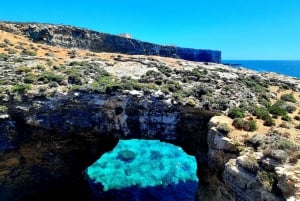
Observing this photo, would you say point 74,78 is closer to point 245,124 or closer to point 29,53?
point 29,53

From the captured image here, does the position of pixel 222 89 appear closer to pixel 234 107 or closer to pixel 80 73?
pixel 234 107

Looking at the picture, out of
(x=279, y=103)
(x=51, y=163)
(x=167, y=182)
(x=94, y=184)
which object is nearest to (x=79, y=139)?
(x=51, y=163)

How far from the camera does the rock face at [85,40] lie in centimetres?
5559

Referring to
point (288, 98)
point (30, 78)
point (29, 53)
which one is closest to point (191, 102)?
point (288, 98)

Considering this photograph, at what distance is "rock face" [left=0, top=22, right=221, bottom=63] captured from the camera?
55.6 metres

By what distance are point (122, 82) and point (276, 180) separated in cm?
1645

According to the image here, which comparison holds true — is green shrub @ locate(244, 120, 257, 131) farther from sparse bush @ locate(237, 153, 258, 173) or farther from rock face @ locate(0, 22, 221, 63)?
rock face @ locate(0, 22, 221, 63)

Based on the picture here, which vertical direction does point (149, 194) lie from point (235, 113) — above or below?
below

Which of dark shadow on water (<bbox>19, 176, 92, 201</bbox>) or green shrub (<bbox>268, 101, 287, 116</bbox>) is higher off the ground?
green shrub (<bbox>268, 101, 287, 116</bbox>)

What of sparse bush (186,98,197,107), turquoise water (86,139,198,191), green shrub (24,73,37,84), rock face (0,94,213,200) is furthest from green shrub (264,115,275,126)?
green shrub (24,73,37,84)

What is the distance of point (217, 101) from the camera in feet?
90.6

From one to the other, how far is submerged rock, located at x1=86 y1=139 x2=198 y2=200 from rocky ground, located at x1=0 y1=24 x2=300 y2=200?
9.48m

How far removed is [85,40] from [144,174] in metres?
29.3

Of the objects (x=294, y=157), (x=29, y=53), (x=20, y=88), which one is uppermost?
(x=29, y=53)
